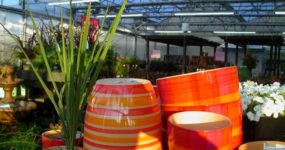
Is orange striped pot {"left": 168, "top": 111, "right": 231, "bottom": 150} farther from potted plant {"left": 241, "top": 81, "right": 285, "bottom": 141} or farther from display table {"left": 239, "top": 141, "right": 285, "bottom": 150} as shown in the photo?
potted plant {"left": 241, "top": 81, "right": 285, "bottom": 141}

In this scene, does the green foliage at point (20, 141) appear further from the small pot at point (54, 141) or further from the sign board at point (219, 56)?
the sign board at point (219, 56)

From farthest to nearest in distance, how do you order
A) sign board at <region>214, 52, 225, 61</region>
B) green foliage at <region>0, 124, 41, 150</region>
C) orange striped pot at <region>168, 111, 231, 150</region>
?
sign board at <region>214, 52, 225, 61</region>, green foliage at <region>0, 124, 41, 150</region>, orange striped pot at <region>168, 111, 231, 150</region>

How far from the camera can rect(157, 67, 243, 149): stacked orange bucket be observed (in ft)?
2.87

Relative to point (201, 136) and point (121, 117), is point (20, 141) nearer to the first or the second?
point (121, 117)

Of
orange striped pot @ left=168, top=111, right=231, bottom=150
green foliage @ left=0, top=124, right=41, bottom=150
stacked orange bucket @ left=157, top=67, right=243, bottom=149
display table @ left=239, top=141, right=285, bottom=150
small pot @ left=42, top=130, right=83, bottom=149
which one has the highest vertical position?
stacked orange bucket @ left=157, top=67, right=243, bottom=149

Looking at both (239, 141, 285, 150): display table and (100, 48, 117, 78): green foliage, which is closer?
(239, 141, 285, 150): display table

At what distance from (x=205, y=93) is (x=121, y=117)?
258 mm

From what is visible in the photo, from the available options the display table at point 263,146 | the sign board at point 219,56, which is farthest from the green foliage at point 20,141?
the sign board at point 219,56

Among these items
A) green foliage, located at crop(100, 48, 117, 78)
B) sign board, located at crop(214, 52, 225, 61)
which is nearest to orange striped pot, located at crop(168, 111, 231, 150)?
green foliage, located at crop(100, 48, 117, 78)

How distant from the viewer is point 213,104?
0.90m

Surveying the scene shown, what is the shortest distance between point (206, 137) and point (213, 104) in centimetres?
19

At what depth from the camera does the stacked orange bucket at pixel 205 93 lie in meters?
0.88

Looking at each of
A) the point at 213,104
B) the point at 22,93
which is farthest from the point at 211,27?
the point at 213,104

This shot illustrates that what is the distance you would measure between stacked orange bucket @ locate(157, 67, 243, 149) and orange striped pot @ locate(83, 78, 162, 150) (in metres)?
0.10
